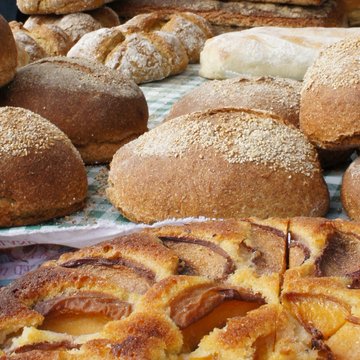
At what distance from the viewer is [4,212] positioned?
1617 millimetres

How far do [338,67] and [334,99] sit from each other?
108 millimetres

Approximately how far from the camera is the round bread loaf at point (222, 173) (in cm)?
153

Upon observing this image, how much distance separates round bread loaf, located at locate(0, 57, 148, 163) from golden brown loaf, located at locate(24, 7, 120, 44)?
5.33ft

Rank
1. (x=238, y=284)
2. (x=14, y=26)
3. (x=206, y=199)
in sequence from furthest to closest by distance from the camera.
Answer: (x=14, y=26), (x=206, y=199), (x=238, y=284)

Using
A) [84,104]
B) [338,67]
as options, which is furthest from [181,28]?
[338,67]

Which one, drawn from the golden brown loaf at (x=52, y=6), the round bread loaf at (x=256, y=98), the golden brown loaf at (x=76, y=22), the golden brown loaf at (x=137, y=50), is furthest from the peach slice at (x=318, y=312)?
the golden brown loaf at (x=52, y=6)

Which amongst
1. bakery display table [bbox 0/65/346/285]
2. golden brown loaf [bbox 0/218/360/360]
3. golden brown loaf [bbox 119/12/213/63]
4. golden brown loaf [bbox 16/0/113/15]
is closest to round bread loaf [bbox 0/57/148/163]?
bakery display table [bbox 0/65/346/285]

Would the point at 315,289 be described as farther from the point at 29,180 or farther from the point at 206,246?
the point at 29,180

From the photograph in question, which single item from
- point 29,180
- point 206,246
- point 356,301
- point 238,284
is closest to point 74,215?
point 29,180

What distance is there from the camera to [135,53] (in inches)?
122

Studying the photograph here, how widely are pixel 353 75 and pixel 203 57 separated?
166cm

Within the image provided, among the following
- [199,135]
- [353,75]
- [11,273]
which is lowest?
[11,273]

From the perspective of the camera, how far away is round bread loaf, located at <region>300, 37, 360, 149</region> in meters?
1.56

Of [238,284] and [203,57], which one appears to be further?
[203,57]
